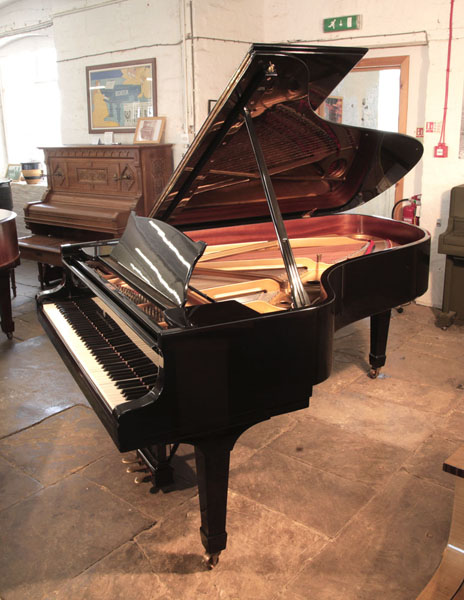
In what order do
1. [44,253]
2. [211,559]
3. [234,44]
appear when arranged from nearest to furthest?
[211,559]
[44,253]
[234,44]

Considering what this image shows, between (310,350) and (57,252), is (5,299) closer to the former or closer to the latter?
(57,252)

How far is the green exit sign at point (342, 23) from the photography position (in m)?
4.95

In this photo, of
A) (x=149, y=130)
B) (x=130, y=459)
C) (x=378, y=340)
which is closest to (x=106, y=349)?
(x=130, y=459)

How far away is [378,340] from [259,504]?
5.01 feet

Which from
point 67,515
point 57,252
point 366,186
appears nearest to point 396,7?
point 366,186

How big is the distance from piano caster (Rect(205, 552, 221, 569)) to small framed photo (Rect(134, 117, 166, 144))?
421 centimetres

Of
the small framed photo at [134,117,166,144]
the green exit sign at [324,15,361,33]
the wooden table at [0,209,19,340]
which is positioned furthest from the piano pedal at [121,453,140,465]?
the green exit sign at [324,15,361,33]

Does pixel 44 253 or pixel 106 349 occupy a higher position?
pixel 106 349

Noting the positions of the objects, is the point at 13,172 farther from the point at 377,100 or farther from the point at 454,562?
the point at 454,562

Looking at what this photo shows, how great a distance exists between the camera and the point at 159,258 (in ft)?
7.13

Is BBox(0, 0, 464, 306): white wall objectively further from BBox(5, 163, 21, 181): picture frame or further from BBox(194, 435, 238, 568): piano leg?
BBox(194, 435, 238, 568): piano leg

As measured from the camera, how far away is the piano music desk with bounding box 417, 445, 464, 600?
154 centimetres

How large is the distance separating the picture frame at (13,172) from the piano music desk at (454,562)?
7443 mm

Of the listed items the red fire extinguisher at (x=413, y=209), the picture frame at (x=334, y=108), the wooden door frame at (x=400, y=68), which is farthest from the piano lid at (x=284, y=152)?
the picture frame at (x=334, y=108)
